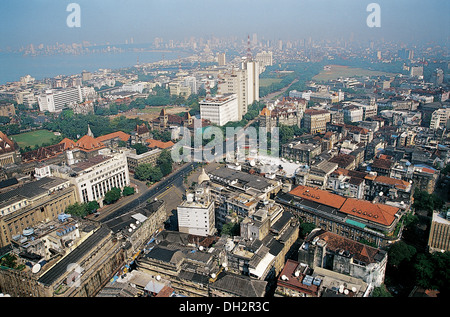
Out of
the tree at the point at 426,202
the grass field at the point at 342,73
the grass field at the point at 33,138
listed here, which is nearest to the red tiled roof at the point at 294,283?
the tree at the point at 426,202

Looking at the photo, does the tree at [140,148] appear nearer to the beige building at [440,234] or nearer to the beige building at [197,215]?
the beige building at [197,215]

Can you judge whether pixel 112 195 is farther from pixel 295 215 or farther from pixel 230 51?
pixel 230 51

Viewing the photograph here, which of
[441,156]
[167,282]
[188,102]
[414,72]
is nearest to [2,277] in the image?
[167,282]

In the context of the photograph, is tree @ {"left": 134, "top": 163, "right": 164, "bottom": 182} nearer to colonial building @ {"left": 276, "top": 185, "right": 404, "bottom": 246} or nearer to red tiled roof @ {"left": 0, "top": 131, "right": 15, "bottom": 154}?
colonial building @ {"left": 276, "top": 185, "right": 404, "bottom": 246}

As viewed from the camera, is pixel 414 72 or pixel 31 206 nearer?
pixel 31 206

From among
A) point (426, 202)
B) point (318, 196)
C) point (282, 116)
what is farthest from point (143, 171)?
point (426, 202)

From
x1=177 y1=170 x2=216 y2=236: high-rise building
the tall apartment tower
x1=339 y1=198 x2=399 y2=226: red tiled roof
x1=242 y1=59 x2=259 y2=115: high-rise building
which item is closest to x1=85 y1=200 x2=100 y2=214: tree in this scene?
x1=177 y1=170 x2=216 y2=236: high-rise building

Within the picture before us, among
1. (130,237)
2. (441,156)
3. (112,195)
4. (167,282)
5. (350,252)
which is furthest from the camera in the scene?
(441,156)
